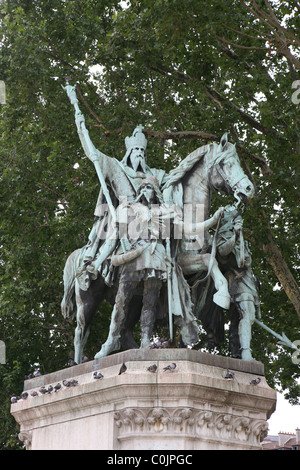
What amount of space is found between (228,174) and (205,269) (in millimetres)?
1256

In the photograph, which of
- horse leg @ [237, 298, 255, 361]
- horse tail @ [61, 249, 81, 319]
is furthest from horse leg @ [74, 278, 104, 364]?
horse leg @ [237, 298, 255, 361]

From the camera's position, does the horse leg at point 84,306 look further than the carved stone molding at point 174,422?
Yes

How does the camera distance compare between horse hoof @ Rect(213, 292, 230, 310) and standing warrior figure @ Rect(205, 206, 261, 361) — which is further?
standing warrior figure @ Rect(205, 206, 261, 361)

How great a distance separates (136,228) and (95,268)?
795mm

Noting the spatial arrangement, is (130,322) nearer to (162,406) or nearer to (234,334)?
(234,334)

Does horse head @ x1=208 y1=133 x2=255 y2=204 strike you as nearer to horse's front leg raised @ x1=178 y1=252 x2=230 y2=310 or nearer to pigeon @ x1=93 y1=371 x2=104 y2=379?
horse's front leg raised @ x1=178 y1=252 x2=230 y2=310

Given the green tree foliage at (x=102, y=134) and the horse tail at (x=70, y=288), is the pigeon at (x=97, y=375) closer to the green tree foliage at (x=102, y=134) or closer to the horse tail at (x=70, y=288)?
the horse tail at (x=70, y=288)

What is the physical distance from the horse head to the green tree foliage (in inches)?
228

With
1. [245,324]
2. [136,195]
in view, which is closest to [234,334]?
[245,324]

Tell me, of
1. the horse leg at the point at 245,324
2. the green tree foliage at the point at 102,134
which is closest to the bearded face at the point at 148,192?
the horse leg at the point at 245,324

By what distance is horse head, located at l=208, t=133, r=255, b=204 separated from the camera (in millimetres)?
10578

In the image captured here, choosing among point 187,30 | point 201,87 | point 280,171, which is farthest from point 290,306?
point 187,30

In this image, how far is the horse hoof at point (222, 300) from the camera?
10.1 meters

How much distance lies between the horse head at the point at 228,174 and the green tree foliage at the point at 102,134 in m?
5.80
